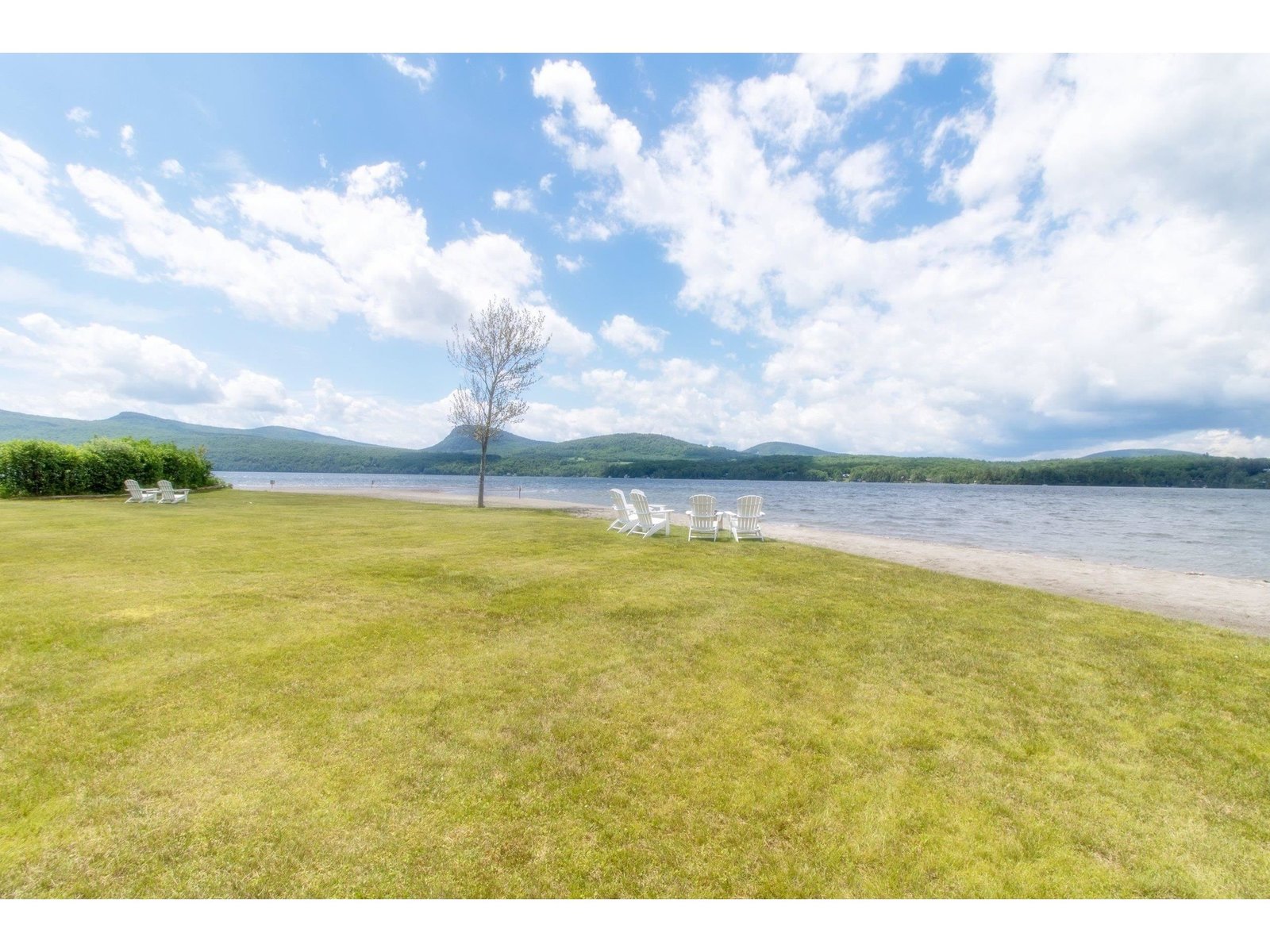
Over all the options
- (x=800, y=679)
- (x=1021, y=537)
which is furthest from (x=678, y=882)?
(x=1021, y=537)

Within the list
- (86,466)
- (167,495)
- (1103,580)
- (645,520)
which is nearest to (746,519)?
(645,520)

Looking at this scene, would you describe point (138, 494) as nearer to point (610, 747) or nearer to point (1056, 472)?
point (610, 747)

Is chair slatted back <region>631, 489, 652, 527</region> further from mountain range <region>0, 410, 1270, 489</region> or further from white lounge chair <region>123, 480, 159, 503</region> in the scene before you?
mountain range <region>0, 410, 1270, 489</region>

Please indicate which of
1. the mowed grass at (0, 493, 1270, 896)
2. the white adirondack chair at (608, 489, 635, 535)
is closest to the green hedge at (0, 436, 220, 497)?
the mowed grass at (0, 493, 1270, 896)

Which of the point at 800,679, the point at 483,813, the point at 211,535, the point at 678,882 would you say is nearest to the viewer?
the point at 678,882

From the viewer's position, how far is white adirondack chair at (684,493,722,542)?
532 inches

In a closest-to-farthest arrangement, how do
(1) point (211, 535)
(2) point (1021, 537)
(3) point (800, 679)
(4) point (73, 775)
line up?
(4) point (73, 775)
(3) point (800, 679)
(1) point (211, 535)
(2) point (1021, 537)

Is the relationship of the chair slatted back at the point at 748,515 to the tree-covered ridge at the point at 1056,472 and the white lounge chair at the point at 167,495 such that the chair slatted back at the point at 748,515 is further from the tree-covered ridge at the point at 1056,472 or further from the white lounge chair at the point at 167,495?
the tree-covered ridge at the point at 1056,472

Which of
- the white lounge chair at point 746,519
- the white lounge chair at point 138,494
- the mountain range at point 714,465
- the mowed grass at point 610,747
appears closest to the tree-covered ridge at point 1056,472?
the mountain range at point 714,465

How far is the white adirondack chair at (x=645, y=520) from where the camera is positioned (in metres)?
14.2

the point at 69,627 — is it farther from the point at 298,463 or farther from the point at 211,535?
the point at 298,463

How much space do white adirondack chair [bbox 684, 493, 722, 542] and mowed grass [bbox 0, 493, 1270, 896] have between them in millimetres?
6216

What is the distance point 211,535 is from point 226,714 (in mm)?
10677
